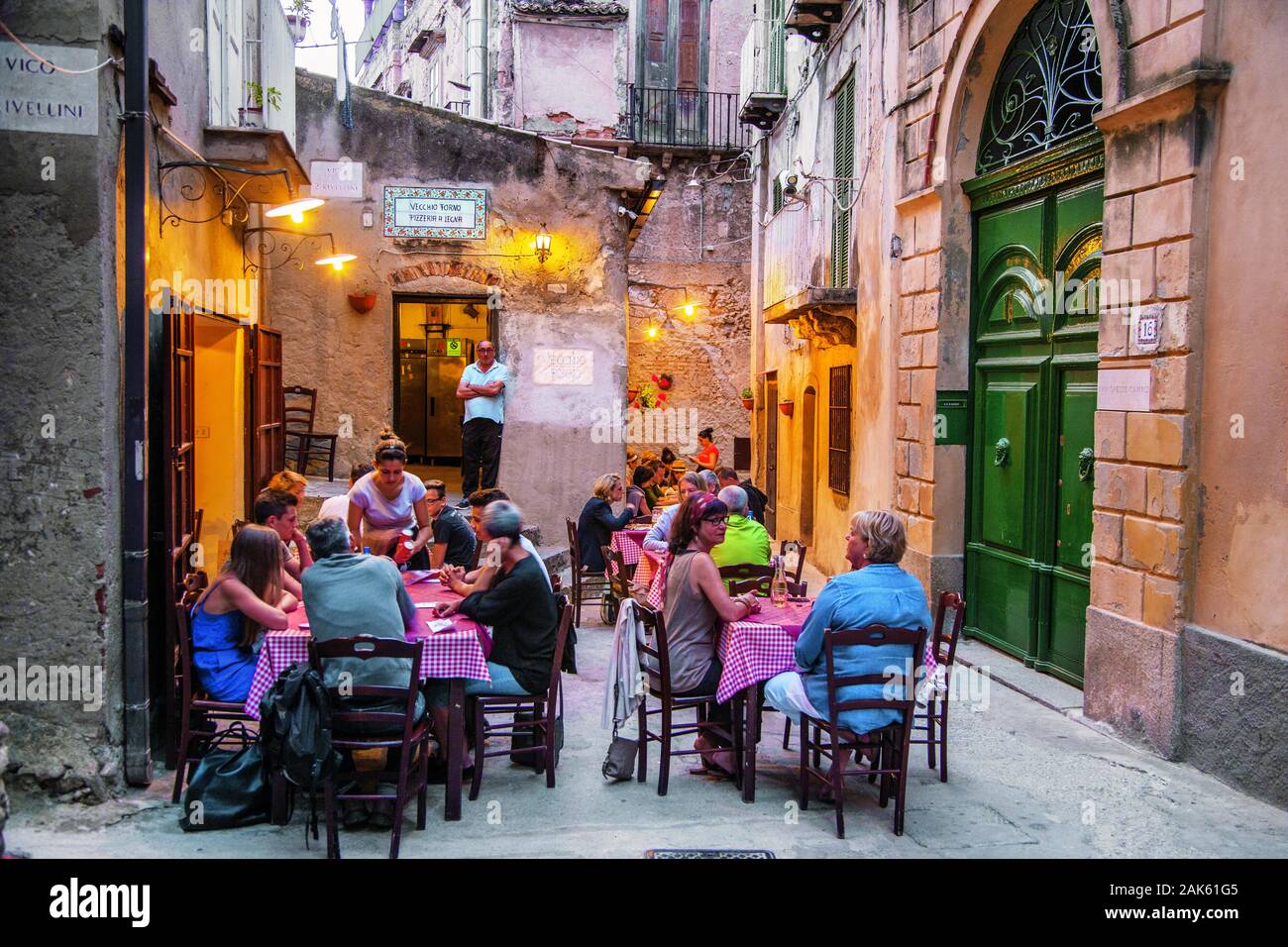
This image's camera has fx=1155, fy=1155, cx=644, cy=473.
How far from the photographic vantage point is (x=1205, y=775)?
6098mm

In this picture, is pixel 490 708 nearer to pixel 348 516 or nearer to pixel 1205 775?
pixel 348 516

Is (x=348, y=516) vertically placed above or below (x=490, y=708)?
above

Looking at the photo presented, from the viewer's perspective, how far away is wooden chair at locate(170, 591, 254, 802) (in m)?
5.46

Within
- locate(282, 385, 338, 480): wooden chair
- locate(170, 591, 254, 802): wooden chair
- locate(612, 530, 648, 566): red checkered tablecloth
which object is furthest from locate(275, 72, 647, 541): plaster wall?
locate(170, 591, 254, 802): wooden chair

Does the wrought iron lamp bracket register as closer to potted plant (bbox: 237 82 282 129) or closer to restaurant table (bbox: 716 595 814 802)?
potted plant (bbox: 237 82 282 129)

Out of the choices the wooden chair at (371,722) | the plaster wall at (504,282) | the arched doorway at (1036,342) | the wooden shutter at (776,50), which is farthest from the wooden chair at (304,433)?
the wooden shutter at (776,50)

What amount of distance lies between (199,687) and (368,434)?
7511mm

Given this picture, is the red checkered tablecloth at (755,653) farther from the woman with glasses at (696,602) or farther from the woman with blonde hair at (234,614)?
the woman with blonde hair at (234,614)

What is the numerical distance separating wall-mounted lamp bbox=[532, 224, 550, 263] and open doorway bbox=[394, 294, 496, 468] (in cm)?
813

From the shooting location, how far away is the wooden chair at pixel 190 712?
5457 millimetres

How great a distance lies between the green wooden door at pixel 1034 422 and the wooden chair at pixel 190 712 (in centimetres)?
544

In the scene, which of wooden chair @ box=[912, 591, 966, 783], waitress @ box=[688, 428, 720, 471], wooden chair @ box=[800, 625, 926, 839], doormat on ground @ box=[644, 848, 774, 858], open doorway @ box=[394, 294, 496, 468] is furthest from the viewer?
open doorway @ box=[394, 294, 496, 468]

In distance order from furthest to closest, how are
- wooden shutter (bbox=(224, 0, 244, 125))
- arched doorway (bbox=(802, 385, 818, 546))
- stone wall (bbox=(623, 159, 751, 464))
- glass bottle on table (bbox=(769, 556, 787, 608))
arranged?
stone wall (bbox=(623, 159, 751, 464)) → arched doorway (bbox=(802, 385, 818, 546)) → wooden shutter (bbox=(224, 0, 244, 125)) → glass bottle on table (bbox=(769, 556, 787, 608))
